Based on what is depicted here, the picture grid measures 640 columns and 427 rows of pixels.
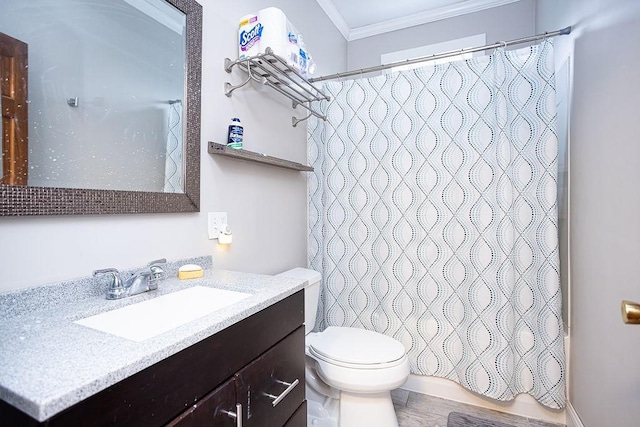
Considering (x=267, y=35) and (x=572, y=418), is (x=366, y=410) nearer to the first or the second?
(x=572, y=418)

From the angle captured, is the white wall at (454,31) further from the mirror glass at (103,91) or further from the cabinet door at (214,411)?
the cabinet door at (214,411)

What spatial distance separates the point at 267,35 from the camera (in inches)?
55.3

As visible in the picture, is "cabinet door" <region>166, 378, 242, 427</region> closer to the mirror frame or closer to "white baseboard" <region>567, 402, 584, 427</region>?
the mirror frame

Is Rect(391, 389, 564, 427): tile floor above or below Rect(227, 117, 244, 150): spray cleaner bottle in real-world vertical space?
below

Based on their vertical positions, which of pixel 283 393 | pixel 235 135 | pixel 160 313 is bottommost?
pixel 283 393

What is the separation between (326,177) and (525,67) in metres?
1.19

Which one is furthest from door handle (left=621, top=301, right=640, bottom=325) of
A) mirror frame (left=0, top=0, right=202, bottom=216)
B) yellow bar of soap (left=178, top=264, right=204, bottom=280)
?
mirror frame (left=0, top=0, right=202, bottom=216)

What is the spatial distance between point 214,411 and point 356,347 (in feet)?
3.01

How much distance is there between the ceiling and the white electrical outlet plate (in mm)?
1788

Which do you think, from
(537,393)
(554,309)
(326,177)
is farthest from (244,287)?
(537,393)

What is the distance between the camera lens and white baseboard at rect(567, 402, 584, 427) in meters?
1.50

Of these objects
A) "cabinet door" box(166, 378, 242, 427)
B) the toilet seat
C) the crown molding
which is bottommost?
the toilet seat

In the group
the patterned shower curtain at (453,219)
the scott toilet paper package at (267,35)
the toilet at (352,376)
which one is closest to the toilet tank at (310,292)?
the toilet at (352,376)

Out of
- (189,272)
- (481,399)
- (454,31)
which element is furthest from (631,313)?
(454,31)
